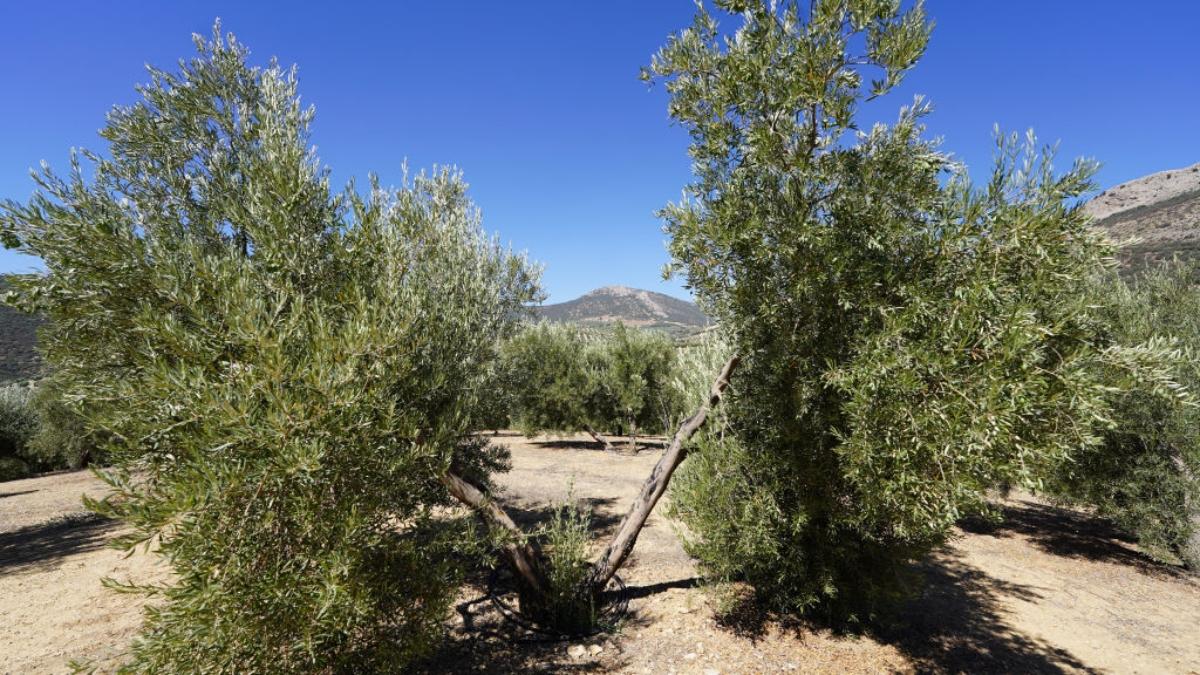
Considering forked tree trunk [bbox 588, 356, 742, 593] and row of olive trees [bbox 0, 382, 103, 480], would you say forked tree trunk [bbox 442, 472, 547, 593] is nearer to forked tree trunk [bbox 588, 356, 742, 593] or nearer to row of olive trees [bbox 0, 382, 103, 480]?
forked tree trunk [bbox 588, 356, 742, 593]

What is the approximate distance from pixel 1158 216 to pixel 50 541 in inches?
4630

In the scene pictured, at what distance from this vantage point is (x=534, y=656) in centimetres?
759

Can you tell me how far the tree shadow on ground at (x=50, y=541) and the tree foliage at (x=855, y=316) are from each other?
48.4 ft

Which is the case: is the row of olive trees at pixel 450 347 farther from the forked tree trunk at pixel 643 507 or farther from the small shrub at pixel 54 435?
the small shrub at pixel 54 435

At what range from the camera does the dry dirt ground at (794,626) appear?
7594 mm

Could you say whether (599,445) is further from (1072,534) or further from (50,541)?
(50,541)

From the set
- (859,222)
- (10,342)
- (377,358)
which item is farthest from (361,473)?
(10,342)

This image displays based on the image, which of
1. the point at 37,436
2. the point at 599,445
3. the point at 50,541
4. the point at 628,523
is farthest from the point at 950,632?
the point at 37,436

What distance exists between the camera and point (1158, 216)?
234 feet

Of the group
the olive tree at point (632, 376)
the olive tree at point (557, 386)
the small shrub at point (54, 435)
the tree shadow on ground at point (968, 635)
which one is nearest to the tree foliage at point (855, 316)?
the tree shadow on ground at point (968, 635)

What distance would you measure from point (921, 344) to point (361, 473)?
6.24 metres

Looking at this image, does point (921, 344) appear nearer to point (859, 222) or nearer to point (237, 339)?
point (859, 222)

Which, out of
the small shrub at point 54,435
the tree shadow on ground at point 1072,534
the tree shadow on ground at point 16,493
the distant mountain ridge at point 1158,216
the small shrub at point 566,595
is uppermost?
the distant mountain ridge at point 1158,216

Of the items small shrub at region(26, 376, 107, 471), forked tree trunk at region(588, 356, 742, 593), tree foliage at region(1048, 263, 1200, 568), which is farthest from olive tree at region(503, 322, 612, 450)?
small shrub at region(26, 376, 107, 471)
